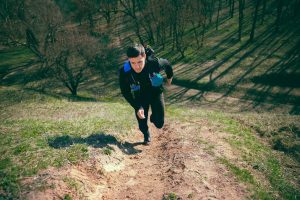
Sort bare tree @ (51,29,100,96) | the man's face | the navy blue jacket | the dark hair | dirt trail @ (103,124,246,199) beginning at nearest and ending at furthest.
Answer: dirt trail @ (103,124,246,199)
the dark hair
the man's face
the navy blue jacket
bare tree @ (51,29,100,96)

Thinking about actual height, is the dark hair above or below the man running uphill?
above

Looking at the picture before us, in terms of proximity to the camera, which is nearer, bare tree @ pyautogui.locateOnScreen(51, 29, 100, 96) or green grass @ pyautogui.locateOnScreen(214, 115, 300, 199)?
green grass @ pyautogui.locateOnScreen(214, 115, 300, 199)

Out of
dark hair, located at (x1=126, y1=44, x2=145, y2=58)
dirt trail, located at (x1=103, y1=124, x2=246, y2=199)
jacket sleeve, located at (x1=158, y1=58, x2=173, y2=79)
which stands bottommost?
dirt trail, located at (x1=103, y1=124, x2=246, y2=199)

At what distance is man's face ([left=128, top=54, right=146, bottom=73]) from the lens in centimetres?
894

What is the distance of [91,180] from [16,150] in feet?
9.46

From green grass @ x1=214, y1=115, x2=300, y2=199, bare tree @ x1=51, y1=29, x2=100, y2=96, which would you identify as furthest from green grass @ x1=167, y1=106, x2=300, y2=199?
bare tree @ x1=51, y1=29, x2=100, y2=96

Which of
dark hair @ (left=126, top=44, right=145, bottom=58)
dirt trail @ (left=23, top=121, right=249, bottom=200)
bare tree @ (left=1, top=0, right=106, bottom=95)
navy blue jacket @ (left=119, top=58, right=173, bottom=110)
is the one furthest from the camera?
bare tree @ (left=1, top=0, right=106, bottom=95)

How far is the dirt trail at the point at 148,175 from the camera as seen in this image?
26.6ft

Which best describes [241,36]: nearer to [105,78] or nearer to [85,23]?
[105,78]

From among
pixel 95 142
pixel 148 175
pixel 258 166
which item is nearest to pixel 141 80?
pixel 95 142

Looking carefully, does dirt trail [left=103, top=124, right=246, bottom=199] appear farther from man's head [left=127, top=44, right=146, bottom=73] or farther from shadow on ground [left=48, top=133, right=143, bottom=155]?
man's head [left=127, top=44, right=146, bottom=73]

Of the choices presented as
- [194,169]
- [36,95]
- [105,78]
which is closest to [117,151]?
[194,169]

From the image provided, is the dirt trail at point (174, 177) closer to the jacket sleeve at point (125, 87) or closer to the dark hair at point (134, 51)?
the jacket sleeve at point (125, 87)

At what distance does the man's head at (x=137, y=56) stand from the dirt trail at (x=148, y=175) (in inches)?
127
